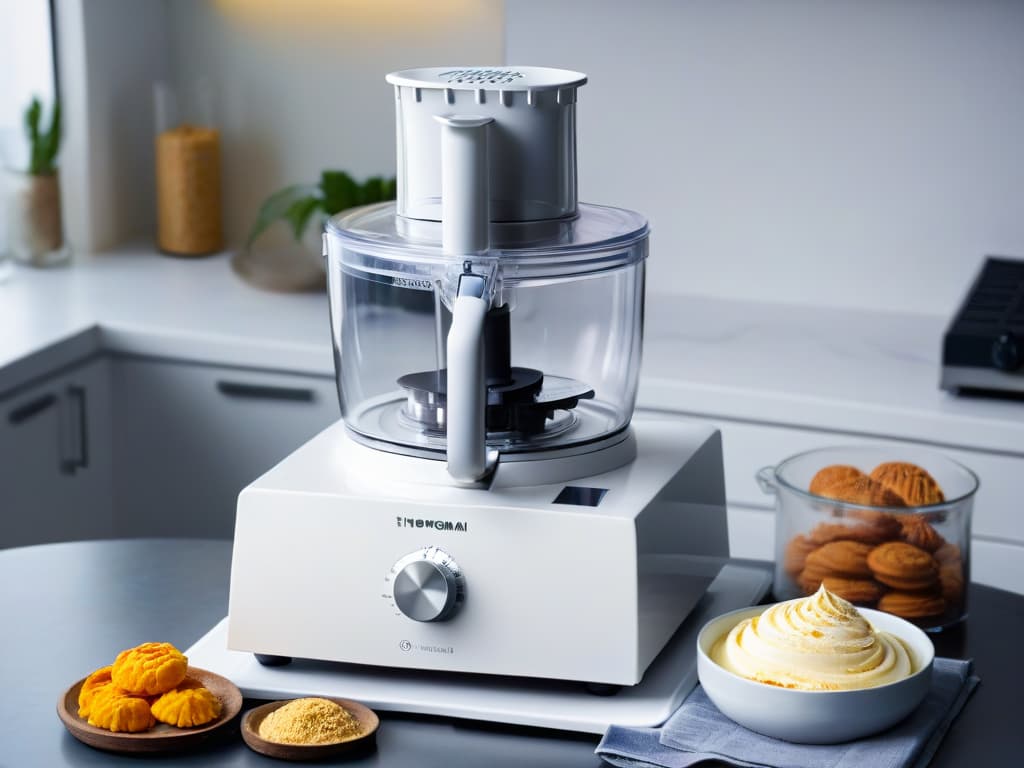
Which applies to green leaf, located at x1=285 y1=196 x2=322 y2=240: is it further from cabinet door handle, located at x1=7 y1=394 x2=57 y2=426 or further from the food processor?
the food processor

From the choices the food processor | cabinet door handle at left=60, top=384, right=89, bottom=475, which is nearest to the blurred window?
cabinet door handle at left=60, top=384, right=89, bottom=475

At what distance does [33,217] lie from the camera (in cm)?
266

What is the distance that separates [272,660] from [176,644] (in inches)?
3.7

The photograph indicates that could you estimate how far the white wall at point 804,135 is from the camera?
2.39 metres

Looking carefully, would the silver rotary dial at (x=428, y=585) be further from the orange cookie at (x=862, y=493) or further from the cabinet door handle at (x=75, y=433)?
the cabinet door handle at (x=75, y=433)

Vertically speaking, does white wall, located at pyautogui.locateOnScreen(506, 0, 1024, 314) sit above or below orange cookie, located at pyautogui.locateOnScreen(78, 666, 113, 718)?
above

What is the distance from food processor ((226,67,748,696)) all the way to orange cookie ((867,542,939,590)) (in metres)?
0.14

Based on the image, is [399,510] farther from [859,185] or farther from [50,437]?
[859,185]

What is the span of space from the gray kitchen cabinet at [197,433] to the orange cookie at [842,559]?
124cm

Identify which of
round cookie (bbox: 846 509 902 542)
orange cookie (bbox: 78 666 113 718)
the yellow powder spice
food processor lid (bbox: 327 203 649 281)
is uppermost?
food processor lid (bbox: 327 203 649 281)

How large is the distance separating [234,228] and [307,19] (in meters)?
0.45

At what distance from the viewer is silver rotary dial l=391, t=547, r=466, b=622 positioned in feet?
3.40

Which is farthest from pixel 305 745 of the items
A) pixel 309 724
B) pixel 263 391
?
pixel 263 391

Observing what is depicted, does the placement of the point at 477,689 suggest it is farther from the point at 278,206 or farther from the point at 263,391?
the point at 278,206
